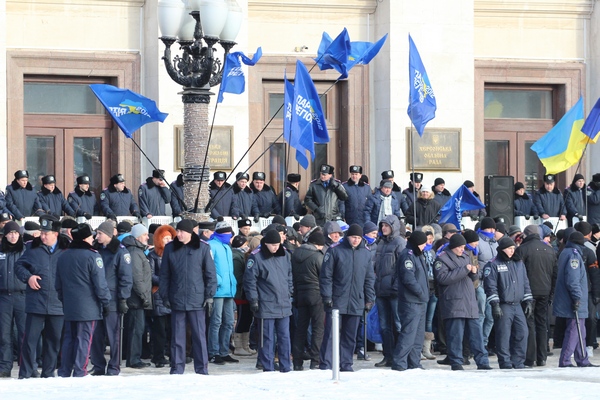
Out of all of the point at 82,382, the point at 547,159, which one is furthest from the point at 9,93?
the point at 82,382

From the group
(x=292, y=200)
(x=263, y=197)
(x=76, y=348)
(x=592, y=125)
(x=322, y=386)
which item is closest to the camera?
(x=322, y=386)

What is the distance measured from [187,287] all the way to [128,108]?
4.92 metres

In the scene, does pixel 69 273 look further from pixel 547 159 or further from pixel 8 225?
pixel 547 159

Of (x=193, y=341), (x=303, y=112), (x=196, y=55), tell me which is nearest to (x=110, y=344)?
(x=193, y=341)

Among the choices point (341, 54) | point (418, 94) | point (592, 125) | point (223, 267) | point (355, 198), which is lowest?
point (223, 267)

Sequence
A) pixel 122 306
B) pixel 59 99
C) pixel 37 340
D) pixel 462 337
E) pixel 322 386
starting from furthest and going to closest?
pixel 59 99, pixel 462 337, pixel 122 306, pixel 37 340, pixel 322 386

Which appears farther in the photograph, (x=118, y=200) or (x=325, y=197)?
(x=118, y=200)

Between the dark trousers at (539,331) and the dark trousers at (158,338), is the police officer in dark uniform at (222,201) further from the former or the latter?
the dark trousers at (539,331)

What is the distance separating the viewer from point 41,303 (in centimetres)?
1639

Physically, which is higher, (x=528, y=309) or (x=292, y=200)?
(x=292, y=200)

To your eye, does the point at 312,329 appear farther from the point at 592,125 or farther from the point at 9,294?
the point at 592,125

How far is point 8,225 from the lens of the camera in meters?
17.2

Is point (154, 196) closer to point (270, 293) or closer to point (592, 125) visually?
point (592, 125)

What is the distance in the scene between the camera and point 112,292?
16.9 m
